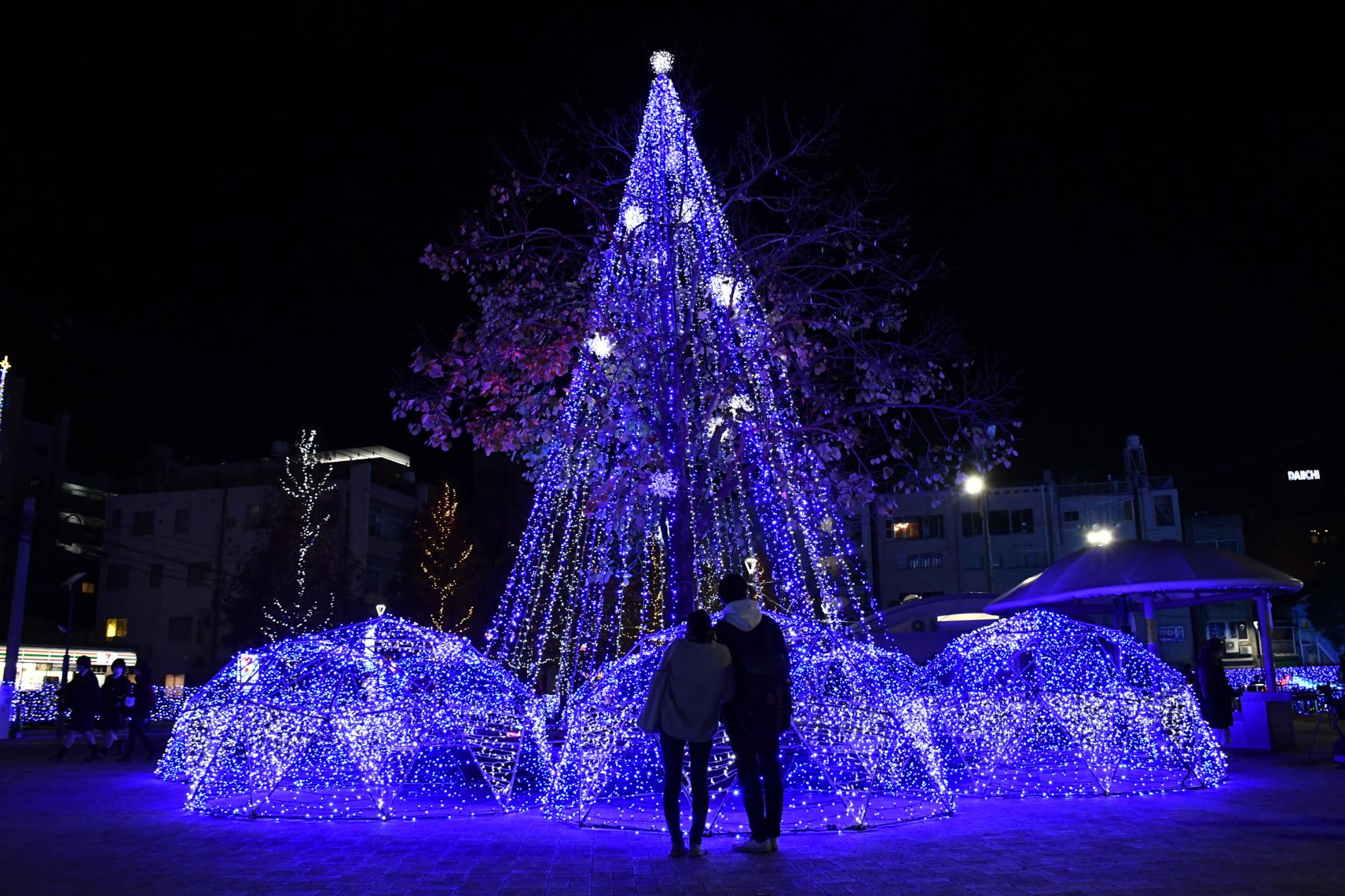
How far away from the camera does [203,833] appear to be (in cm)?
739

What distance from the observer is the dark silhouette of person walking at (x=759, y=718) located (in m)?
6.43

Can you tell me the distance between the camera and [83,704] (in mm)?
16312

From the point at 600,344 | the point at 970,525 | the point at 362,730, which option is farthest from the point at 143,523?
the point at 362,730

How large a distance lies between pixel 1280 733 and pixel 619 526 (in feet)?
31.0

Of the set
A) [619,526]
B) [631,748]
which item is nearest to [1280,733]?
[619,526]

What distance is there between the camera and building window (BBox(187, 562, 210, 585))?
4200cm

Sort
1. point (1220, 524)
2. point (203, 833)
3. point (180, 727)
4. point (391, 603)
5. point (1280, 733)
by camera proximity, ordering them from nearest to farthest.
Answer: point (203, 833), point (180, 727), point (1280, 733), point (391, 603), point (1220, 524)

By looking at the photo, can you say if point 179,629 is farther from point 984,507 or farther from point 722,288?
point 722,288

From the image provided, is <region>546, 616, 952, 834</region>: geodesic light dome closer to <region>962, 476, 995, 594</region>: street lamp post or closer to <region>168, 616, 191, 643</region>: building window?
<region>962, 476, 995, 594</region>: street lamp post

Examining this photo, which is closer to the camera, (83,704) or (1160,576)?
(1160,576)

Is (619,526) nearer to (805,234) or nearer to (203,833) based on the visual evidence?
(805,234)

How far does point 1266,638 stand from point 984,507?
19317 millimetres

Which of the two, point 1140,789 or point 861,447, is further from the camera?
point 861,447

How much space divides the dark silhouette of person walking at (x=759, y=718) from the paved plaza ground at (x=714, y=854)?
0.22m
